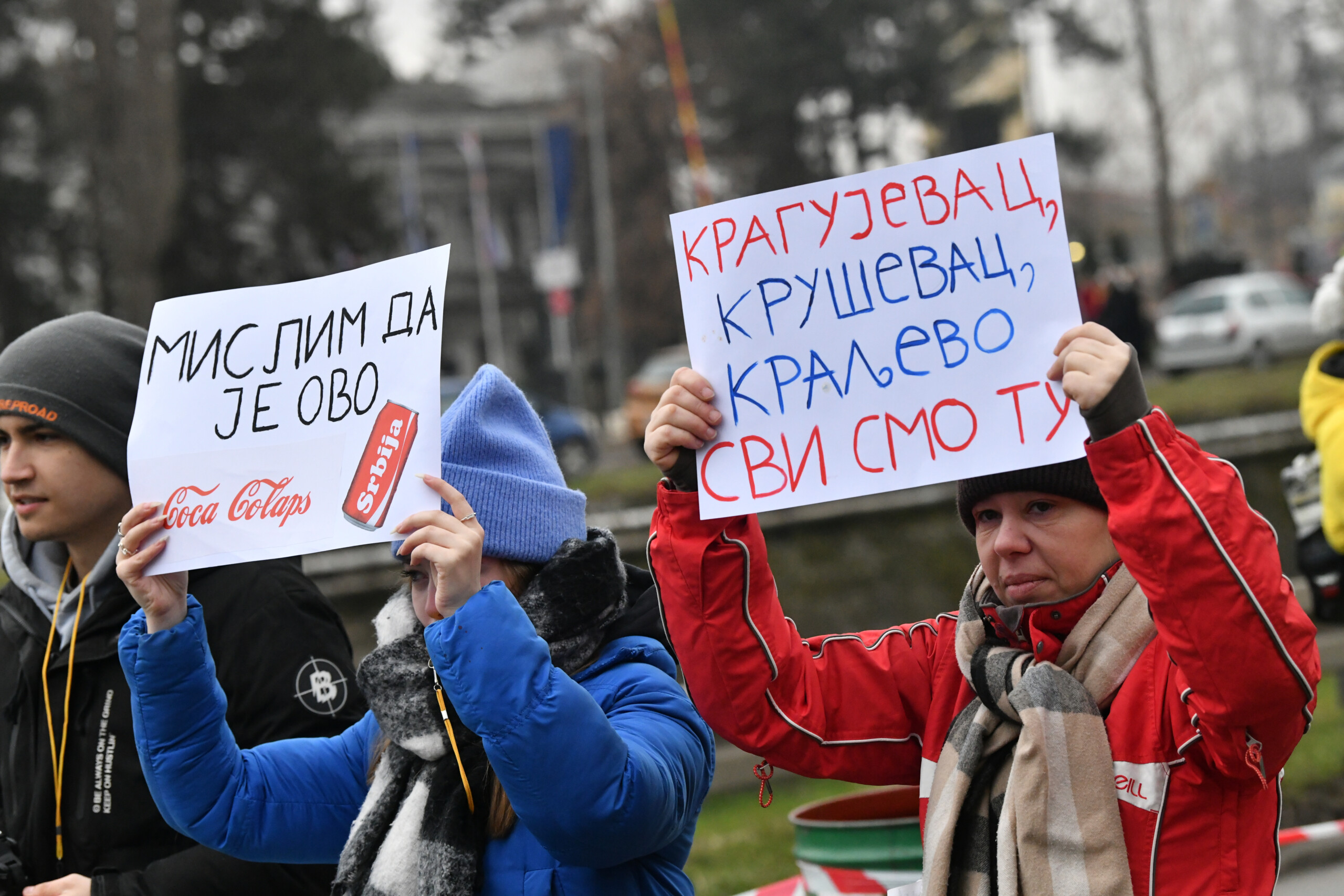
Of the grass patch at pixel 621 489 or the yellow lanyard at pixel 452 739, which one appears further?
the grass patch at pixel 621 489

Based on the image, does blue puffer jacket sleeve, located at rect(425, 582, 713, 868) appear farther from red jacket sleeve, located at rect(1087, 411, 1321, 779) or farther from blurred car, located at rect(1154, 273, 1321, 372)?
blurred car, located at rect(1154, 273, 1321, 372)

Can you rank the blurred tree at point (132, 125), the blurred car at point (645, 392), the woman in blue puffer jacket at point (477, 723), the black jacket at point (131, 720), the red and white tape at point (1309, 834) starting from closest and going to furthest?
the woman in blue puffer jacket at point (477, 723) < the black jacket at point (131, 720) < the red and white tape at point (1309, 834) < the blurred tree at point (132, 125) < the blurred car at point (645, 392)

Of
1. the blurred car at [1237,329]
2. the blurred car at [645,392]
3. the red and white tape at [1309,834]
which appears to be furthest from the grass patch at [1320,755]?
the blurred car at [1237,329]

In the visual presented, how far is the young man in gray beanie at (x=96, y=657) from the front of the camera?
2676mm

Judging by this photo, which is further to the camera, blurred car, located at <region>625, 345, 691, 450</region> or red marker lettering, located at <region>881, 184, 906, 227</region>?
blurred car, located at <region>625, 345, 691, 450</region>

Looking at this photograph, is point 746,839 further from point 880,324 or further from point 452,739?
point 880,324

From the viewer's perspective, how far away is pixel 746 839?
235 inches

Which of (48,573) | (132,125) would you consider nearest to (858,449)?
(48,573)

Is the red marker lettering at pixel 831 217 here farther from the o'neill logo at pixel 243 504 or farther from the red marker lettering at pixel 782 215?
the o'neill logo at pixel 243 504

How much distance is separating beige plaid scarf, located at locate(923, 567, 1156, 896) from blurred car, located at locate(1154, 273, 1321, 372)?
884 inches

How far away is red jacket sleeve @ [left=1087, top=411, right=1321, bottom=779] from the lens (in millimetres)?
1902

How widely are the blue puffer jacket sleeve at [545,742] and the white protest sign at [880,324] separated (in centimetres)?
38

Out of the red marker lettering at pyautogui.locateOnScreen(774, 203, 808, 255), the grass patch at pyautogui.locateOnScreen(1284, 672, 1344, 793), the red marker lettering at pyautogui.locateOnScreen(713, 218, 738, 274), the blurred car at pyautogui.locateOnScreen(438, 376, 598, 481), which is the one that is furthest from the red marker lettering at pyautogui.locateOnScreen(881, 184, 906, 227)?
the blurred car at pyautogui.locateOnScreen(438, 376, 598, 481)

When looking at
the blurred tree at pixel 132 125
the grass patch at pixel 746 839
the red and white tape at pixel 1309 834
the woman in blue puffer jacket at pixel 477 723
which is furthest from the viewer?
the blurred tree at pixel 132 125
